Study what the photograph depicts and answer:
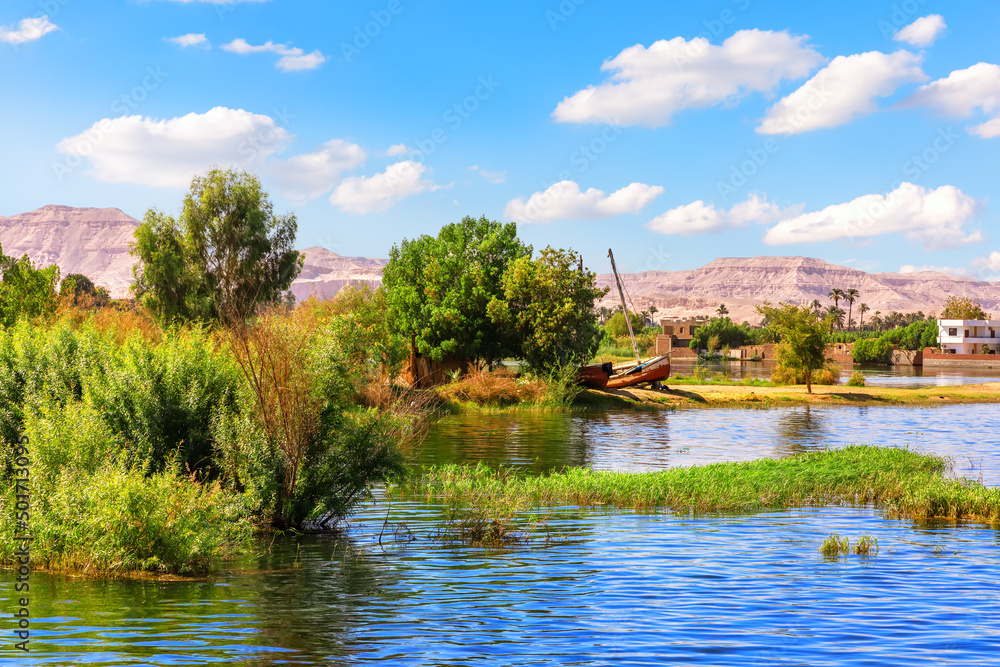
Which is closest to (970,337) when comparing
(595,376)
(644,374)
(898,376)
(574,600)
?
(898,376)

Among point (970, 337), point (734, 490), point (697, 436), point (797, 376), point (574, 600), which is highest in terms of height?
point (970, 337)

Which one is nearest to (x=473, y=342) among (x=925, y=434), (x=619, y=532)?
(x=925, y=434)

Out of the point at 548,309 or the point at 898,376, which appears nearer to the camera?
the point at 548,309

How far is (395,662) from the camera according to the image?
899 cm

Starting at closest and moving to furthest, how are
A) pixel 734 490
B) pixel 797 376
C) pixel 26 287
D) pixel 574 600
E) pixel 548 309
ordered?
1. pixel 574 600
2. pixel 734 490
3. pixel 26 287
4. pixel 548 309
5. pixel 797 376

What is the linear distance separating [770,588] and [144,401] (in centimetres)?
1223

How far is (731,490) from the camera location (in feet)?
66.1

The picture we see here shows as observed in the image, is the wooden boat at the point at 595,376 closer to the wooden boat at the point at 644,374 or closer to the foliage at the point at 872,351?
the wooden boat at the point at 644,374

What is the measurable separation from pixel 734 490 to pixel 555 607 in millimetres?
10272

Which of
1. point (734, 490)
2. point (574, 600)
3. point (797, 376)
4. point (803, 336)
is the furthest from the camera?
point (797, 376)

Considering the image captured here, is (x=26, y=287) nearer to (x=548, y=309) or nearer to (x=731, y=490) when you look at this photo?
(x=548, y=309)

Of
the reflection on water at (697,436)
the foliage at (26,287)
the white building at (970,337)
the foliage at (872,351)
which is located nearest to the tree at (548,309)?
the reflection on water at (697,436)

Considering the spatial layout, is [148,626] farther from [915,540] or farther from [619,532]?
[915,540]

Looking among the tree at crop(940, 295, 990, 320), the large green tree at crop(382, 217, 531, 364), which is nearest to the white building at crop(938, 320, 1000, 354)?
the tree at crop(940, 295, 990, 320)
